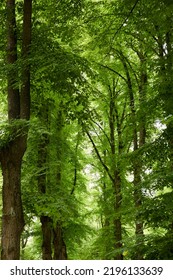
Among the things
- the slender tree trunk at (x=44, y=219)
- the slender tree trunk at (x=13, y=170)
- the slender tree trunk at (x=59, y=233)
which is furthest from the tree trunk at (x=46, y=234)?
the slender tree trunk at (x=13, y=170)

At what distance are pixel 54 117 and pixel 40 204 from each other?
5287mm

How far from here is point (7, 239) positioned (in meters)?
7.22

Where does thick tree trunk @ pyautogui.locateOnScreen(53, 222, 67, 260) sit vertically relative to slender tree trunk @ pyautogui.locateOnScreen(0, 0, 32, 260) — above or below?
below

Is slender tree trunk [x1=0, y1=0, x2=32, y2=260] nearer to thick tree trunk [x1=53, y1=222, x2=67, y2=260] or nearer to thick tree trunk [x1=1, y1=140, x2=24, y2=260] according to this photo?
thick tree trunk [x1=1, y1=140, x2=24, y2=260]

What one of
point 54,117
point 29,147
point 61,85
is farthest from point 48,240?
point 61,85

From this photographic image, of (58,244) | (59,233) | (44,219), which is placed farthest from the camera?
(59,233)

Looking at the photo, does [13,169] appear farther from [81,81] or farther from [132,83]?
[132,83]

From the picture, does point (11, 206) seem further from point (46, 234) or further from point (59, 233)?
point (59, 233)

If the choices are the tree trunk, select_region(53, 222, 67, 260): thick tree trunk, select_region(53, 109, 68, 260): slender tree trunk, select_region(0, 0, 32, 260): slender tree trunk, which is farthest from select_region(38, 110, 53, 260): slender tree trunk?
select_region(0, 0, 32, 260): slender tree trunk

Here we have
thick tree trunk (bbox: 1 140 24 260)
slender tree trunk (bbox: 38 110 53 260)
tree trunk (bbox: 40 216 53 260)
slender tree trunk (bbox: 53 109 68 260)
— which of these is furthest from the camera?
slender tree trunk (bbox: 53 109 68 260)

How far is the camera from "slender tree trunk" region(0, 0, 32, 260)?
7.23 meters

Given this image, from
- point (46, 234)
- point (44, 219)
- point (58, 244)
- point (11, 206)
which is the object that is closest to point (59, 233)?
point (58, 244)

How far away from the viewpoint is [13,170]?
24.5 feet

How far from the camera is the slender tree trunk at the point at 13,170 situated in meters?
7.23
